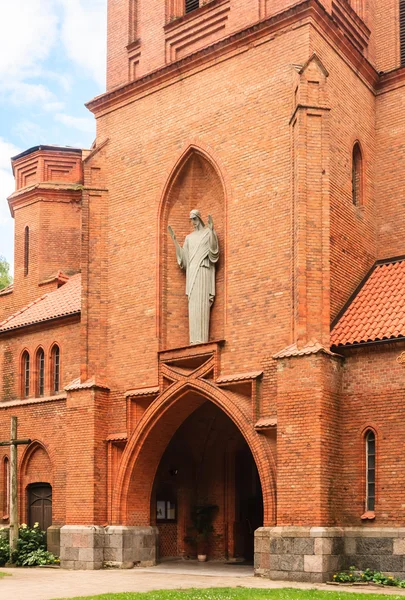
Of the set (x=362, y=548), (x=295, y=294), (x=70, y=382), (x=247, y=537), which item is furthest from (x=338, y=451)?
(x=70, y=382)

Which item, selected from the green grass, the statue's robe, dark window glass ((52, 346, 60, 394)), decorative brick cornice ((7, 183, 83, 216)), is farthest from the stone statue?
decorative brick cornice ((7, 183, 83, 216))

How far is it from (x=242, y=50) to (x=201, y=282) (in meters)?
5.01

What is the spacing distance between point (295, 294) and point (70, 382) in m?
7.14

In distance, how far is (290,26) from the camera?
19344mm

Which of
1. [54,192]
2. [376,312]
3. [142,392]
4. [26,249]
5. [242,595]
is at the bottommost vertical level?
[242,595]

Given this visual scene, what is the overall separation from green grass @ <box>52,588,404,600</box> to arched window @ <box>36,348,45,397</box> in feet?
32.6

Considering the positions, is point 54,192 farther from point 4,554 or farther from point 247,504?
point 4,554

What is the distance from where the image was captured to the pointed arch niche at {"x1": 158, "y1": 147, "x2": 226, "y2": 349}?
20.2 meters

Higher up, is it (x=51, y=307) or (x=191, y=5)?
(x=191, y=5)

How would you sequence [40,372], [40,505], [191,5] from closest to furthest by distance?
[191,5] → [40,505] → [40,372]

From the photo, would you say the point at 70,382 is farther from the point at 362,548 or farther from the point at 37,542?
the point at 362,548

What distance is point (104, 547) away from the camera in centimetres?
2022

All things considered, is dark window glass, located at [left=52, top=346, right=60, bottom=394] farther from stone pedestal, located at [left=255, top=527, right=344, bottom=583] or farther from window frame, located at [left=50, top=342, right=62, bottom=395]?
stone pedestal, located at [left=255, top=527, right=344, bottom=583]

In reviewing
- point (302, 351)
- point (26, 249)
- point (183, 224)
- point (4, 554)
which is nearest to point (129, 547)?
point (4, 554)
